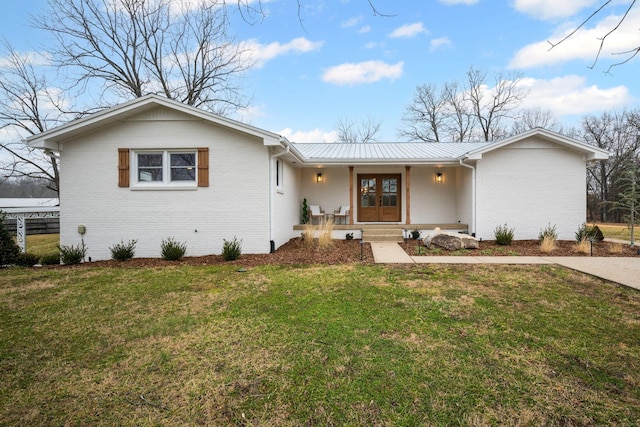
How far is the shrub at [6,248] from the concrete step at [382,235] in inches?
360

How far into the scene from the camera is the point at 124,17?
15555 millimetres

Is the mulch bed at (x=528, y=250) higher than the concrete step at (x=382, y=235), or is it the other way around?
the concrete step at (x=382, y=235)

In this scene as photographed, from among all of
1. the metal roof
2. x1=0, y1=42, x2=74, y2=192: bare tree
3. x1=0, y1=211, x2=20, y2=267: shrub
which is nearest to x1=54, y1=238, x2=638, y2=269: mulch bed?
x1=0, y1=211, x2=20, y2=267: shrub

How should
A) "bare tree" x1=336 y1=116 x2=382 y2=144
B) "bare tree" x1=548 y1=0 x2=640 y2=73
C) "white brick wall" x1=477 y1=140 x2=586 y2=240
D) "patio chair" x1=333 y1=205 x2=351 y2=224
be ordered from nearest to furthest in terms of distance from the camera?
1. "bare tree" x1=548 y1=0 x2=640 y2=73
2. "white brick wall" x1=477 y1=140 x2=586 y2=240
3. "patio chair" x1=333 y1=205 x2=351 y2=224
4. "bare tree" x1=336 y1=116 x2=382 y2=144

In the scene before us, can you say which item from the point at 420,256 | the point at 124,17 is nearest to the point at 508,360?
the point at 420,256

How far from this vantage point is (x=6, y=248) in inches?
280

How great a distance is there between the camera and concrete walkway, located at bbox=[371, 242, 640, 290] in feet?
17.9

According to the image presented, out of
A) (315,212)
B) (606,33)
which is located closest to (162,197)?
(315,212)

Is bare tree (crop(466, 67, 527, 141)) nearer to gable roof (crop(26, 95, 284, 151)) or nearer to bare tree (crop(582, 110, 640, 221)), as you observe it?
bare tree (crop(582, 110, 640, 221))

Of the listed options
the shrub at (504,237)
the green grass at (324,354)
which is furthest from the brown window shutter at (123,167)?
the shrub at (504,237)

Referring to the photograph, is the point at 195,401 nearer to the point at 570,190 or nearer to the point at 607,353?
the point at 607,353

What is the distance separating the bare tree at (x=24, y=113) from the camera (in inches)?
528

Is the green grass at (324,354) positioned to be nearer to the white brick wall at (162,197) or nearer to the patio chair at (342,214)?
the white brick wall at (162,197)

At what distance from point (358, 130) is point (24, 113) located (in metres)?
22.3
